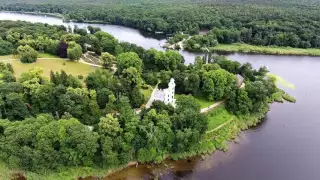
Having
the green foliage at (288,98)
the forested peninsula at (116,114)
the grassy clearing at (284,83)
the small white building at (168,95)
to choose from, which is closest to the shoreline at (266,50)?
the grassy clearing at (284,83)

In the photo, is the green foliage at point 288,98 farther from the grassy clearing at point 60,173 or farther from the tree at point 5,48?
the tree at point 5,48

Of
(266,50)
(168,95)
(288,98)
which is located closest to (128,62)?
(168,95)

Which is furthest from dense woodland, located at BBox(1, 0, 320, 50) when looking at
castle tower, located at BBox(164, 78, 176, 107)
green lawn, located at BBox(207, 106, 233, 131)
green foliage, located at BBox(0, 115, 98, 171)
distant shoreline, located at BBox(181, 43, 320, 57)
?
green foliage, located at BBox(0, 115, 98, 171)

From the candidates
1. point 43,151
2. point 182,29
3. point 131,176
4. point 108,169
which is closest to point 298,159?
point 131,176

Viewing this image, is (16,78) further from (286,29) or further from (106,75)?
(286,29)

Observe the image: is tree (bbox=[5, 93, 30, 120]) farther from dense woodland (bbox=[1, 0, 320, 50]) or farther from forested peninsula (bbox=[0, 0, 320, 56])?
dense woodland (bbox=[1, 0, 320, 50])
